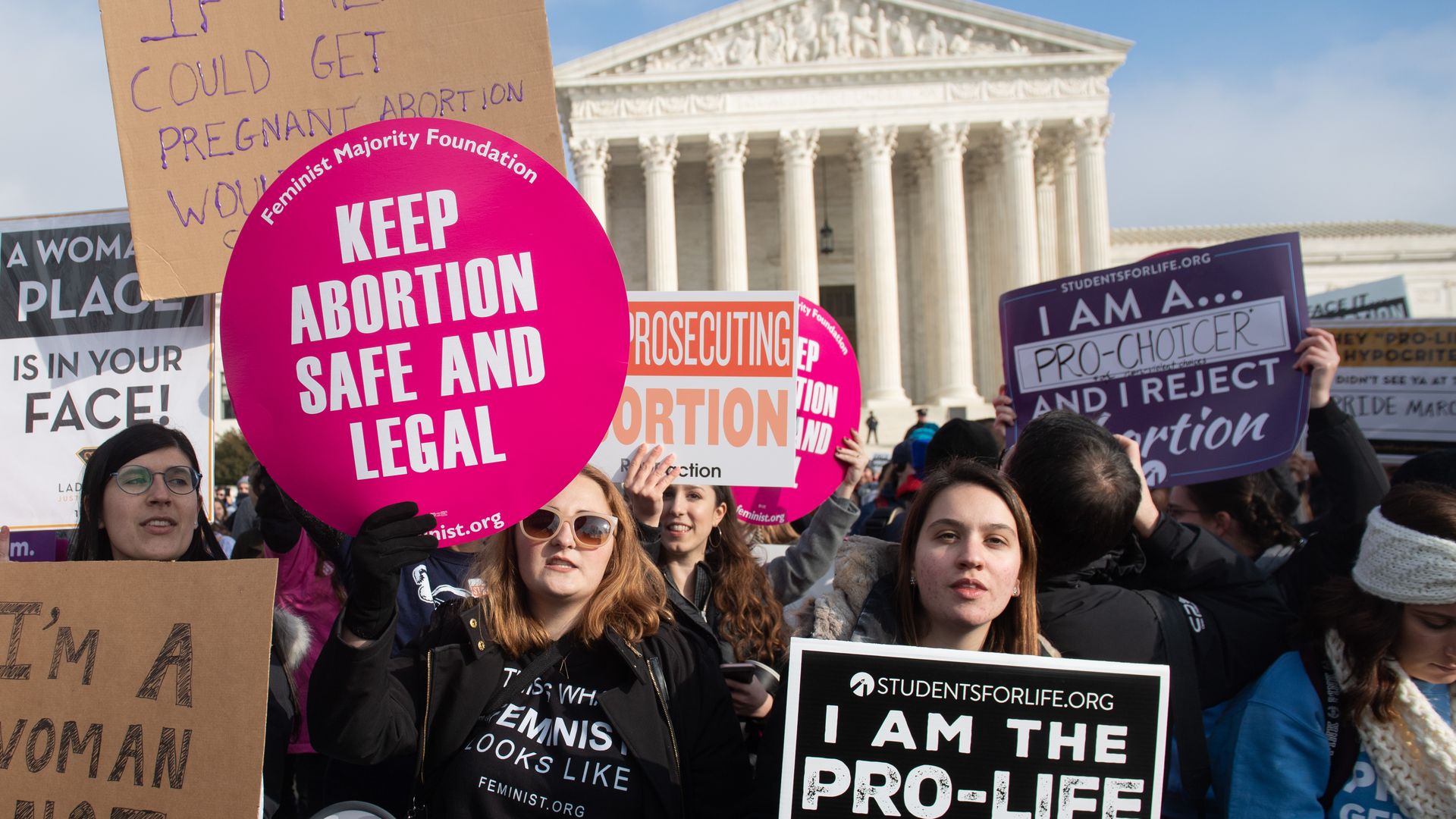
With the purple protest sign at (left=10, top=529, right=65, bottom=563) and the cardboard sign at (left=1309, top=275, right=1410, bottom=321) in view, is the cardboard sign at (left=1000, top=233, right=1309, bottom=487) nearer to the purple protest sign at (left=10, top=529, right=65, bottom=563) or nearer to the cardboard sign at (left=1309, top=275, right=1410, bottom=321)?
the purple protest sign at (left=10, top=529, right=65, bottom=563)

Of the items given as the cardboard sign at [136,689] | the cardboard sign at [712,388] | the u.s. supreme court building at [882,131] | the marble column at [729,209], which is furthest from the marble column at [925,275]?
the cardboard sign at [136,689]

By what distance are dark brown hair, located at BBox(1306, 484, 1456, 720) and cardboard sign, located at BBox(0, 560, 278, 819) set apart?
2528mm

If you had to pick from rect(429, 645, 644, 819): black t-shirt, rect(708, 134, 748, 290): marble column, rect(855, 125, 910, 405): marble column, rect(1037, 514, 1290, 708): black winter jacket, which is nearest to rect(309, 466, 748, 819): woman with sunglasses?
rect(429, 645, 644, 819): black t-shirt

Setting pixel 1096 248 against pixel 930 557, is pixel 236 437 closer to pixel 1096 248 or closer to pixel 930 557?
pixel 1096 248

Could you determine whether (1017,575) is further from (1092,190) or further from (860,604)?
(1092,190)

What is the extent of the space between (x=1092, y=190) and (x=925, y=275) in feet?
20.4

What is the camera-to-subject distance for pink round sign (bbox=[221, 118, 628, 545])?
2.43m

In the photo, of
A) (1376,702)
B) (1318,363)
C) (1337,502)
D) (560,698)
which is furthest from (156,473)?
(1318,363)

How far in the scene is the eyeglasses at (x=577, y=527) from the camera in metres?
2.73

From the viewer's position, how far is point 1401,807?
256 centimetres

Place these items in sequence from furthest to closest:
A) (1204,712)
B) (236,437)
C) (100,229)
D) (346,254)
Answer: (236,437)
(100,229)
(1204,712)
(346,254)

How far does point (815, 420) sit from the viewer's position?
491cm

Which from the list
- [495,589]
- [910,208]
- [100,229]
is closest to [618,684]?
[495,589]

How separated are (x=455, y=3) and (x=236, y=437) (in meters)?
40.6
